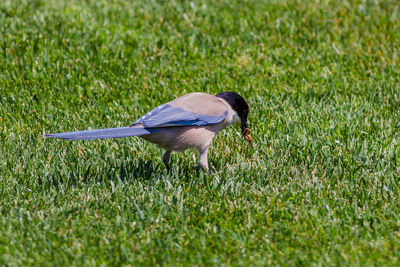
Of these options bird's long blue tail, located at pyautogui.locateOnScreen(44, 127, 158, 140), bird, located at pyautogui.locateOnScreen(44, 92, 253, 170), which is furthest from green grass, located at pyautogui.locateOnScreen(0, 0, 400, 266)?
bird's long blue tail, located at pyautogui.locateOnScreen(44, 127, 158, 140)

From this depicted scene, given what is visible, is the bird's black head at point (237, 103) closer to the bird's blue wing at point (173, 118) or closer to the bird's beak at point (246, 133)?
the bird's beak at point (246, 133)

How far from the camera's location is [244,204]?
4.30 m

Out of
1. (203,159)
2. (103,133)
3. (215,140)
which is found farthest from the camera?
(215,140)

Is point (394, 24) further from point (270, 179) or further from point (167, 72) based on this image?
point (270, 179)

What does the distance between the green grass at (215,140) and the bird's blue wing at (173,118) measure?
0.43 meters

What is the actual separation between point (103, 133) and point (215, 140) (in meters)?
1.56

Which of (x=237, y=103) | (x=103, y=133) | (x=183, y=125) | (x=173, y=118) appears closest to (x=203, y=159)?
(x=183, y=125)

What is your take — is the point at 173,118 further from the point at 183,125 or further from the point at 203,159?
the point at 203,159

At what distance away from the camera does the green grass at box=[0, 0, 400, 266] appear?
3771 mm

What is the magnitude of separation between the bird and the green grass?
0.26m

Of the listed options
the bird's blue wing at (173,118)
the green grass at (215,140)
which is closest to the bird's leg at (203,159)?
the green grass at (215,140)

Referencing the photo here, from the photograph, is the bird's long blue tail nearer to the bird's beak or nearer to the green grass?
the green grass

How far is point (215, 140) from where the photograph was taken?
5703 mm

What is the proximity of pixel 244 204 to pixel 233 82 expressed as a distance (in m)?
2.69
